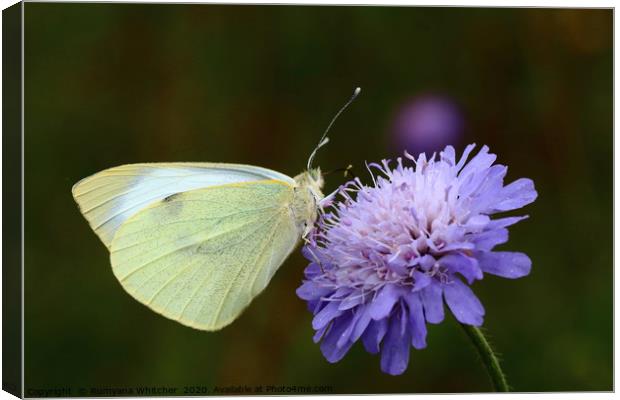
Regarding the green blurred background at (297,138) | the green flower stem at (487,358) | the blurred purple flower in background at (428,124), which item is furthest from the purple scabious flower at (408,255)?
the blurred purple flower in background at (428,124)

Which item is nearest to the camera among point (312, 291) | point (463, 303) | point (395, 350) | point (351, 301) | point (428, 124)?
point (463, 303)

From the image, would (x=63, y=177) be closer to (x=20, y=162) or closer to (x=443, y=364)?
(x=20, y=162)

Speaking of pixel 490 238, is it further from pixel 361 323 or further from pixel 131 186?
pixel 131 186

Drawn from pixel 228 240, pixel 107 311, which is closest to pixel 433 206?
pixel 228 240

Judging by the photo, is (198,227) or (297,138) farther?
(297,138)

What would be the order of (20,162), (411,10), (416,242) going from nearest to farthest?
(416,242), (20,162), (411,10)

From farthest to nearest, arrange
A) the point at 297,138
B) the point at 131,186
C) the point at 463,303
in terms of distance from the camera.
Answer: the point at 297,138, the point at 131,186, the point at 463,303

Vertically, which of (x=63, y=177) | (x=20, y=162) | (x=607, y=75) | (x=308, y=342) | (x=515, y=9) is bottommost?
(x=308, y=342)

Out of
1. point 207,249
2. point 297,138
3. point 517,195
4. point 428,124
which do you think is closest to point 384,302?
point 517,195
